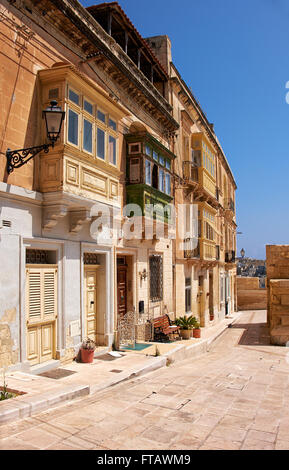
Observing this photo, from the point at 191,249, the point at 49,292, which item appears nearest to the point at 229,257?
the point at 191,249

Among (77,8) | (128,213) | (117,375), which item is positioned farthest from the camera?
(128,213)

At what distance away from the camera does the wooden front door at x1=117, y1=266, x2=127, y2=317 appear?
40.7ft

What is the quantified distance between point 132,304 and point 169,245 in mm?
4230

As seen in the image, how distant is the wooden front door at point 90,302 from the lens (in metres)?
10.3

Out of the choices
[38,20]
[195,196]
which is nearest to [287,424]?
[38,20]

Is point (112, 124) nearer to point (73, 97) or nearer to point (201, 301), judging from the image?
point (73, 97)

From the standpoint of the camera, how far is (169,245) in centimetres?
1627

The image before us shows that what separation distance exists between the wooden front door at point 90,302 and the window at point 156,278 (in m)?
3.98

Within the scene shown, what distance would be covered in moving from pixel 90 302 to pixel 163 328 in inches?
196

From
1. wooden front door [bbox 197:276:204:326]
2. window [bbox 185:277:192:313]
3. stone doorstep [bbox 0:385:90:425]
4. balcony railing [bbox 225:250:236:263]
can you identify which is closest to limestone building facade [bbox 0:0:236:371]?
stone doorstep [bbox 0:385:90:425]

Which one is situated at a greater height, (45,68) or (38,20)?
(38,20)

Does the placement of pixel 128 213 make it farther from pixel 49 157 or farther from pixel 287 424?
pixel 287 424

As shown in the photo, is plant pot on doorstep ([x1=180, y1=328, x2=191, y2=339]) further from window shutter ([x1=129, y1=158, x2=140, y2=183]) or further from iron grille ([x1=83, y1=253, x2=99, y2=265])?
window shutter ([x1=129, y1=158, x2=140, y2=183])

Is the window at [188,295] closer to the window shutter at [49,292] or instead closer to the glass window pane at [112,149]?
the glass window pane at [112,149]
